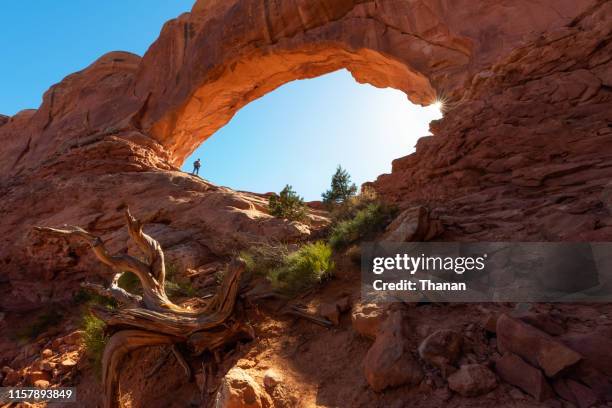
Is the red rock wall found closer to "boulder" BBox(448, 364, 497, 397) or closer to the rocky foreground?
the rocky foreground

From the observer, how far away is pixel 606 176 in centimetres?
527

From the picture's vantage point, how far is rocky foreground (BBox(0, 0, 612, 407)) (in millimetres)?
3174

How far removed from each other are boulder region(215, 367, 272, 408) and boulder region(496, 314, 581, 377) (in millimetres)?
2387

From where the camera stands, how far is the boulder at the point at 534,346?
8.46ft

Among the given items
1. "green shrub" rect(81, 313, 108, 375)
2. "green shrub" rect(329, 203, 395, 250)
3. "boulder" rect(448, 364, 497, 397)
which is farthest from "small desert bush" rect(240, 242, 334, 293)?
"green shrub" rect(81, 313, 108, 375)

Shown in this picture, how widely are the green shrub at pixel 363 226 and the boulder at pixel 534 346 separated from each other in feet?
12.4

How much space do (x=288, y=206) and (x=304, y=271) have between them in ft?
13.5

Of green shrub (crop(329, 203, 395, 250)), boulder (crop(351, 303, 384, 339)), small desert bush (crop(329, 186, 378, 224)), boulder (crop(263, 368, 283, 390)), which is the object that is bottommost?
boulder (crop(263, 368, 283, 390))

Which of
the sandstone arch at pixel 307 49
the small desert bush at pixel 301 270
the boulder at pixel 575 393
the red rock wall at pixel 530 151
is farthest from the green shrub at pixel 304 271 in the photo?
the sandstone arch at pixel 307 49

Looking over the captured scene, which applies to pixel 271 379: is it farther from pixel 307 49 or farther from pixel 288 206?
pixel 307 49

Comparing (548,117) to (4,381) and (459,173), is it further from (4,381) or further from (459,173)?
(4,381)

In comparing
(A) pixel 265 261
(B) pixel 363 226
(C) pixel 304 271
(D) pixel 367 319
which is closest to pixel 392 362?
(D) pixel 367 319

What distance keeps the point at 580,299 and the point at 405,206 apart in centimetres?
413

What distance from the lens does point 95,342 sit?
19.6 feet
